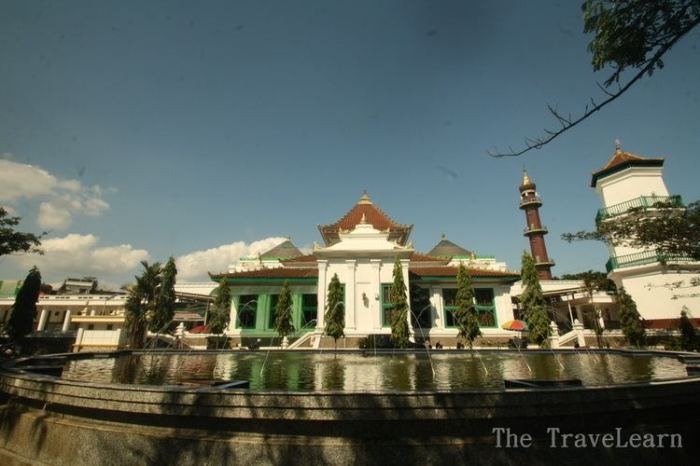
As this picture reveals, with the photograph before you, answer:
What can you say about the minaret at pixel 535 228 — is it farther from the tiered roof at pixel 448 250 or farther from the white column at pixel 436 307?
the white column at pixel 436 307

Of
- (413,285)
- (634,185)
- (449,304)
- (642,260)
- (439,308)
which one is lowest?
(439,308)

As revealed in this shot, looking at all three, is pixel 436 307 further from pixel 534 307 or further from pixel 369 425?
pixel 369 425

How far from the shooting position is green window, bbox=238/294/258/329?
29.5m

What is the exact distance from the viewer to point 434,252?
49.0 metres

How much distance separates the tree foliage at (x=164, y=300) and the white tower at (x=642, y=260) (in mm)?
40340

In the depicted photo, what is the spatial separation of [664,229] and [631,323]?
17.7 m

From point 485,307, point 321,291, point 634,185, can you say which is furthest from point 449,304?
point 634,185

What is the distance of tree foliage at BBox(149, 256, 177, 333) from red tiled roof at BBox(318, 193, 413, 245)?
16453 millimetres

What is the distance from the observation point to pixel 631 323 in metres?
24.7

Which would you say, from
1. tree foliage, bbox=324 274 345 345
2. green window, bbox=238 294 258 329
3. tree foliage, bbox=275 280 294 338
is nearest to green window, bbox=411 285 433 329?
tree foliage, bbox=324 274 345 345

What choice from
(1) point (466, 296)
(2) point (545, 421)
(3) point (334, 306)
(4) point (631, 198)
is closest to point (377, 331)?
(3) point (334, 306)

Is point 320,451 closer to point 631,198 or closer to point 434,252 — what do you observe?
point 631,198

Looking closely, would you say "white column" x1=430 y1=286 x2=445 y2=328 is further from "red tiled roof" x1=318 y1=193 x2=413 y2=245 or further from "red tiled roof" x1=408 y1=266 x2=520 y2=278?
"red tiled roof" x1=318 y1=193 x2=413 y2=245

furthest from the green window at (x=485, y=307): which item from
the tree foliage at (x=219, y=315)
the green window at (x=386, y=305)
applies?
the tree foliage at (x=219, y=315)
